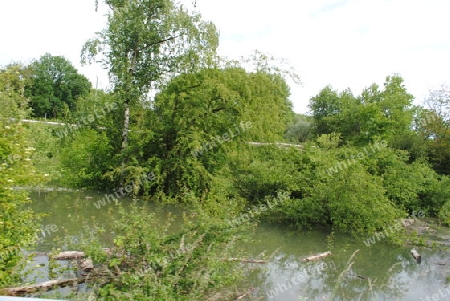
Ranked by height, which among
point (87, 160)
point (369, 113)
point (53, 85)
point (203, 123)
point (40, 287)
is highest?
point (53, 85)

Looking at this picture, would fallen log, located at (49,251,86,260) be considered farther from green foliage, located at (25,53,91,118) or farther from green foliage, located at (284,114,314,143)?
green foliage, located at (25,53,91,118)

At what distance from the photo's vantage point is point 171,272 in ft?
18.7

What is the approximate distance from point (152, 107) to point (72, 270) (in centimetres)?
1027

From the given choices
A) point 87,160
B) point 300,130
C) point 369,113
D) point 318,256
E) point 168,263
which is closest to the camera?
point 168,263

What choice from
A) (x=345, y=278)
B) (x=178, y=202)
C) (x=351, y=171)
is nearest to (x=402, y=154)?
(x=351, y=171)

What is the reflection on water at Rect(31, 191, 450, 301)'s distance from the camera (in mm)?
7629

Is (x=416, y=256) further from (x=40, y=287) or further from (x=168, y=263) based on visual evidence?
(x=40, y=287)

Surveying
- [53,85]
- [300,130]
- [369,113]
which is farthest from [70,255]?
[53,85]

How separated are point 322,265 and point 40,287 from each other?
580cm

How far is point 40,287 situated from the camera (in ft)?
19.3

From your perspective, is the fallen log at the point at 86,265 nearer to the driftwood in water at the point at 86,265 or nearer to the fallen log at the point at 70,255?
the driftwood in water at the point at 86,265

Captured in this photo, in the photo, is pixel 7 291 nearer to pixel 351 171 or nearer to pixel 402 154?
pixel 351 171

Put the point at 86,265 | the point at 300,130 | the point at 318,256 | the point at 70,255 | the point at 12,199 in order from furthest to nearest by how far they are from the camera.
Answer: the point at 300,130
the point at 318,256
the point at 70,255
the point at 86,265
the point at 12,199

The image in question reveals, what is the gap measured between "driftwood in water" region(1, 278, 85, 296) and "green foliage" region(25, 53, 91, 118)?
37.8m
